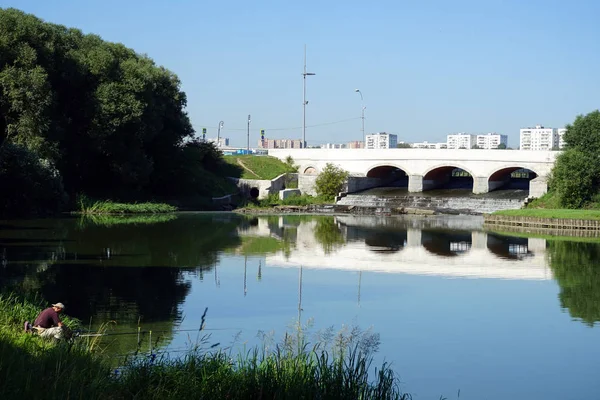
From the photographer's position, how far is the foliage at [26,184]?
3781 centimetres

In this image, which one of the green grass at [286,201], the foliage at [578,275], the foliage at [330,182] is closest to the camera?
the foliage at [578,275]

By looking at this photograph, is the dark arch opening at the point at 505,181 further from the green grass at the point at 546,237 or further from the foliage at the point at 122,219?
the foliage at the point at 122,219

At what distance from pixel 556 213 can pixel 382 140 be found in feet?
355

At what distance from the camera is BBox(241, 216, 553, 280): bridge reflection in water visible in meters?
26.8

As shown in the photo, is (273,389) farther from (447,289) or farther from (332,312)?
(447,289)

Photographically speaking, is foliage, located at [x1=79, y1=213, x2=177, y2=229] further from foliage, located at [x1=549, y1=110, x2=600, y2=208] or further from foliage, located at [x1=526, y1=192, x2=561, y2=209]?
foliage, located at [x1=549, y1=110, x2=600, y2=208]

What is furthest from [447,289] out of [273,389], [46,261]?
[273,389]

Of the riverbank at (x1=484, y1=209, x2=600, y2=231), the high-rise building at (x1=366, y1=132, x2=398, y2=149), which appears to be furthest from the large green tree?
the high-rise building at (x1=366, y1=132, x2=398, y2=149)

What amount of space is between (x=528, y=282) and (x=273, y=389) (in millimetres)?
16302

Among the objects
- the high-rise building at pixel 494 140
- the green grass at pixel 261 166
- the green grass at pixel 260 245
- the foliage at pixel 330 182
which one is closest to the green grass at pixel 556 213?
the foliage at pixel 330 182

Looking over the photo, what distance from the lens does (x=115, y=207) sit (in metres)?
46.7

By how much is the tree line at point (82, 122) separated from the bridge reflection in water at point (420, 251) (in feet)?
32.0

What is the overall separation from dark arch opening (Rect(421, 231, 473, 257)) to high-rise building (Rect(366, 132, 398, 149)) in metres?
91.6

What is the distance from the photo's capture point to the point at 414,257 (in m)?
29.9
